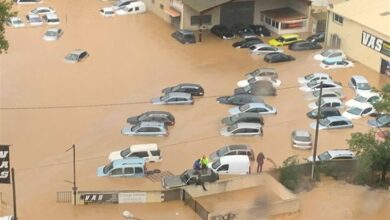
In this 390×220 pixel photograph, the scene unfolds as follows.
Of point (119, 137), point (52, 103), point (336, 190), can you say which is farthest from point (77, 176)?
point (336, 190)

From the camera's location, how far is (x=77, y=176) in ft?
60.7

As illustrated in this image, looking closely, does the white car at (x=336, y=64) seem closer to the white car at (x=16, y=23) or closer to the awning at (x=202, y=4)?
the awning at (x=202, y=4)

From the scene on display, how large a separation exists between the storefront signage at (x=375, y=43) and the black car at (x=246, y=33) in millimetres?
4761

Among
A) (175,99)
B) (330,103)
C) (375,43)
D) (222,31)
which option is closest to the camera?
(330,103)

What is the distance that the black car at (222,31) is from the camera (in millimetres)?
29438

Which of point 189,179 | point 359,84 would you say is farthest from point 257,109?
point 189,179

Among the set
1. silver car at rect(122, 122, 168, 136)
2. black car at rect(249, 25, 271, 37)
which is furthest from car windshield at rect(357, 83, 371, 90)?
black car at rect(249, 25, 271, 37)

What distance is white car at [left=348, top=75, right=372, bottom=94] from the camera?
23.6 m

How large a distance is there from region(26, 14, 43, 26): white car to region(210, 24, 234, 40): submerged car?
7.03m

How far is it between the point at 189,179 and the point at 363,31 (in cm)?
1164

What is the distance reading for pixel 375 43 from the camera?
26.0 m

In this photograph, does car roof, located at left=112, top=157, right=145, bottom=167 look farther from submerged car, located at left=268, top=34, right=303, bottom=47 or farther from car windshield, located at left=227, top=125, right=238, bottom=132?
submerged car, located at left=268, top=34, right=303, bottom=47

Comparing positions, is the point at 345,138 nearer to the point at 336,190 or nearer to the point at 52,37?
the point at 336,190

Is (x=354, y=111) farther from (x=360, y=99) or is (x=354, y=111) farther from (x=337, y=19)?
(x=337, y=19)
